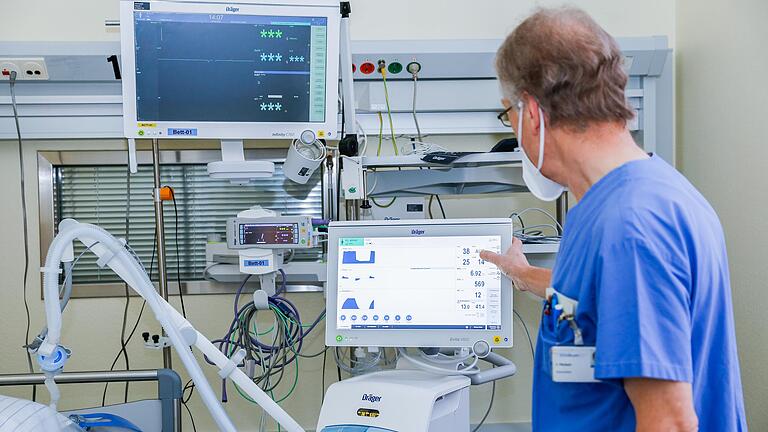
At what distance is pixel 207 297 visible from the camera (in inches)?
108

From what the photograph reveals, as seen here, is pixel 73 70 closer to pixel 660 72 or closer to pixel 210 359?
pixel 210 359

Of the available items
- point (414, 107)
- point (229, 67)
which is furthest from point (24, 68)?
point (414, 107)

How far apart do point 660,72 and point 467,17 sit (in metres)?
0.76

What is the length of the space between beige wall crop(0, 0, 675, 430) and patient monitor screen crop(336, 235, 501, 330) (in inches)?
30.7

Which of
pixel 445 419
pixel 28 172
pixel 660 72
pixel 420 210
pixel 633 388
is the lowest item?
pixel 445 419

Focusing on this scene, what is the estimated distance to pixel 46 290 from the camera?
5.18 feet

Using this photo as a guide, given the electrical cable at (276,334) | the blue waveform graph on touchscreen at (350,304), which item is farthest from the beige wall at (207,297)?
the blue waveform graph on touchscreen at (350,304)

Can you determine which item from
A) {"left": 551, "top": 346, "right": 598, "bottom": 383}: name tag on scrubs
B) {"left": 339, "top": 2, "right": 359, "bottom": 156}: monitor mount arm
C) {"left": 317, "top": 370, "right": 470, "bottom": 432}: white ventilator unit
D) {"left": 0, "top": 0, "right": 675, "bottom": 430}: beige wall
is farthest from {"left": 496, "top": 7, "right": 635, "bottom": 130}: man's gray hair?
{"left": 0, "top": 0, "right": 675, "bottom": 430}: beige wall

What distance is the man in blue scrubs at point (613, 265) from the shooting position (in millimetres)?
944

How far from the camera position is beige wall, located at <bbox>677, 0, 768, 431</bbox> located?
2.26m

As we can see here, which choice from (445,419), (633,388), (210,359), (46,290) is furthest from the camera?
(210,359)

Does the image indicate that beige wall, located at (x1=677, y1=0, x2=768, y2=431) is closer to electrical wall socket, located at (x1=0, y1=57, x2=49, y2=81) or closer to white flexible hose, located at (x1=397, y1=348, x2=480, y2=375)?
white flexible hose, located at (x1=397, y1=348, x2=480, y2=375)

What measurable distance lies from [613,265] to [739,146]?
65.6 inches

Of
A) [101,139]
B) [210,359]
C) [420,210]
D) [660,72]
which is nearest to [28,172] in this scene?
[101,139]
